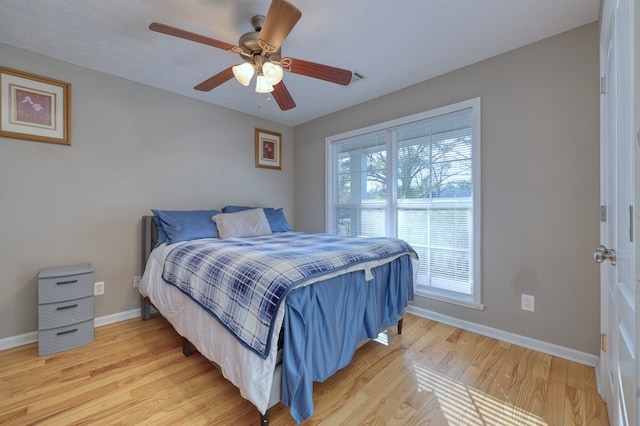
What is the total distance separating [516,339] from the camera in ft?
7.07

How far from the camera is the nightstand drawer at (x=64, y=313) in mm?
2006

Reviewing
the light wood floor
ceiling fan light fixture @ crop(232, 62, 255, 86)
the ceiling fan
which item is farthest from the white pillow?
ceiling fan light fixture @ crop(232, 62, 255, 86)

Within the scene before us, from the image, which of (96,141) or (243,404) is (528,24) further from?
(96,141)

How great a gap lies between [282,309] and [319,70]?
151cm

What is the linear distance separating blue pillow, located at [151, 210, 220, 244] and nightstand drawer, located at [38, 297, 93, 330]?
77 cm

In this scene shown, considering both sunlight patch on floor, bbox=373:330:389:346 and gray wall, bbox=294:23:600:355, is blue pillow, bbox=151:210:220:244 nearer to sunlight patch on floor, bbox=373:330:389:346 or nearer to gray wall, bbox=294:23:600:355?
sunlight patch on floor, bbox=373:330:389:346

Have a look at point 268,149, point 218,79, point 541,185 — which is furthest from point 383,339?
point 268,149

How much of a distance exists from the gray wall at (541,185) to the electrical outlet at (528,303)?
3cm

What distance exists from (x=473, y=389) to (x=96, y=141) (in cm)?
362

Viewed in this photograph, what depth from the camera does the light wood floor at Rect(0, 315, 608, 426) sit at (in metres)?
1.42

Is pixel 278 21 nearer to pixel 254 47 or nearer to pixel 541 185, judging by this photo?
pixel 254 47

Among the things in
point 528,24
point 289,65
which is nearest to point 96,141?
point 289,65

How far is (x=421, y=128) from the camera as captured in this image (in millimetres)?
2793

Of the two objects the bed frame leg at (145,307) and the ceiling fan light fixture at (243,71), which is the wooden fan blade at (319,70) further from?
the bed frame leg at (145,307)
